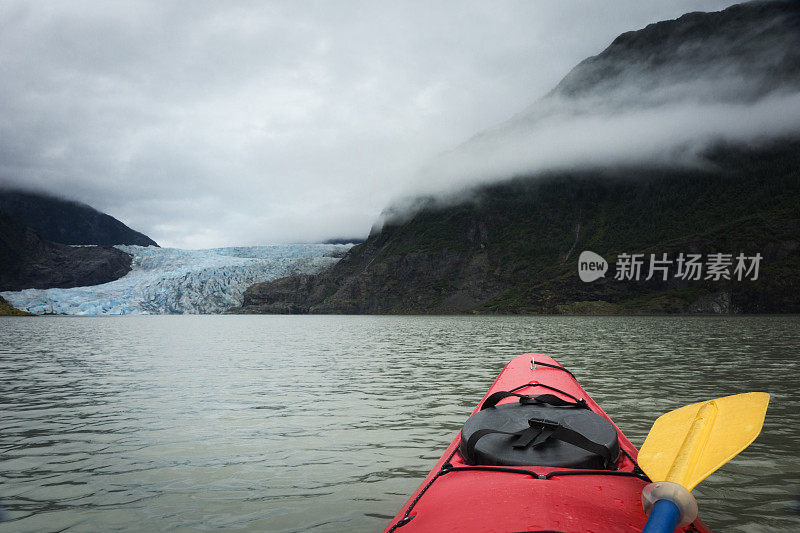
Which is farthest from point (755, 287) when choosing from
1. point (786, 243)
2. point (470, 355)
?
point (470, 355)

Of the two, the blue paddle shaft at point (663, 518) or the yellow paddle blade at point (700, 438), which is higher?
the blue paddle shaft at point (663, 518)

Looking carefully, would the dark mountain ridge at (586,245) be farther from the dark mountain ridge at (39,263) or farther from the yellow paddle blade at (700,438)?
the yellow paddle blade at (700,438)

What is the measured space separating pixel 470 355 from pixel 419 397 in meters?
9.99

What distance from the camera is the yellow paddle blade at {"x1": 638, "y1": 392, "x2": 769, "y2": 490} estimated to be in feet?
10.9

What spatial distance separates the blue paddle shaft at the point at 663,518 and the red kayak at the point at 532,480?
0.26 metres

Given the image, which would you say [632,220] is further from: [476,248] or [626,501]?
[626,501]

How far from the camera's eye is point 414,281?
162375 mm
